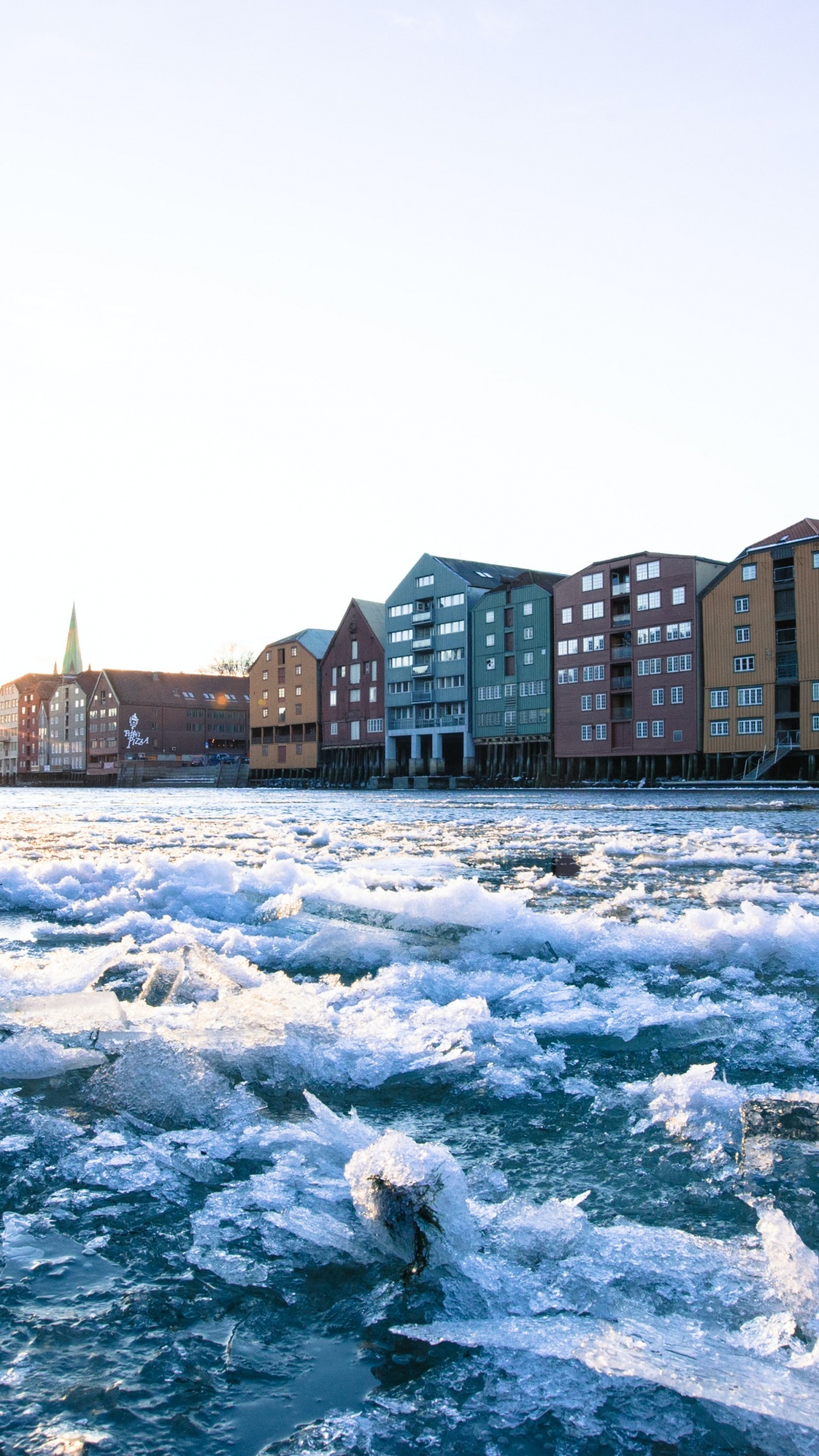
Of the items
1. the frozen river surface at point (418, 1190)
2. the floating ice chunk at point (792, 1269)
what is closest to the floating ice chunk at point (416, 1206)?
the frozen river surface at point (418, 1190)

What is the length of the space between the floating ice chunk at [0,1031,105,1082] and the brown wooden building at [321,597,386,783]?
7471cm

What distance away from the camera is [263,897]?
26.1 ft

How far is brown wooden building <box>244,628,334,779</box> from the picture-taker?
8738 cm

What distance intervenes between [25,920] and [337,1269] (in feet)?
19.7

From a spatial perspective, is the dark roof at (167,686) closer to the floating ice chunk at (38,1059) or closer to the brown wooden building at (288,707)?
the brown wooden building at (288,707)

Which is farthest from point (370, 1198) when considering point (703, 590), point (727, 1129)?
point (703, 590)

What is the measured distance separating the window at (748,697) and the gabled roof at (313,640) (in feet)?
141

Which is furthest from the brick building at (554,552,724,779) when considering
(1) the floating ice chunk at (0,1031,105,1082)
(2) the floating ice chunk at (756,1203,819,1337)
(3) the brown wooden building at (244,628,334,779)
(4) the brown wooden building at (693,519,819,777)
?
(2) the floating ice chunk at (756,1203,819,1337)

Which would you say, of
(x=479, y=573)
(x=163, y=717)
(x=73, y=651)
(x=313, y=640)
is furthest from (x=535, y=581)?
(x=73, y=651)

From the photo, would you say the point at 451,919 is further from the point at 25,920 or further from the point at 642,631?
the point at 642,631

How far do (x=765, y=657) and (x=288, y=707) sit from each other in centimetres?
4871

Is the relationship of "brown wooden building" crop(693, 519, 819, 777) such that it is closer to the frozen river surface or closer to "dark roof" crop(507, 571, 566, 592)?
"dark roof" crop(507, 571, 566, 592)

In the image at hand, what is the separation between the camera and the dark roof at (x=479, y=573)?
73.4 m

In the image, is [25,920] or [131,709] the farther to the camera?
[131,709]
